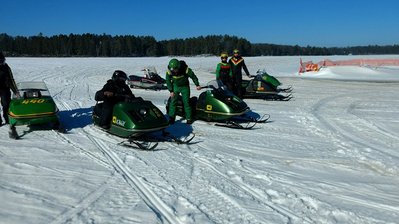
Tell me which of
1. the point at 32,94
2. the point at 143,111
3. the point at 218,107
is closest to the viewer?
the point at 143,111

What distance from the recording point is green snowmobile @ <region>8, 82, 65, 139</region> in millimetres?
7198

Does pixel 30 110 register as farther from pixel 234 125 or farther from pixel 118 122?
pixel 234 125

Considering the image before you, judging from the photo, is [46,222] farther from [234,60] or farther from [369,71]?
[369,71]

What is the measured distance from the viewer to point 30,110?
23.9ft

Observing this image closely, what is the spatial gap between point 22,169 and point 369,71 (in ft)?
80.2

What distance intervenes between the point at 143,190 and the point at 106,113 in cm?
281

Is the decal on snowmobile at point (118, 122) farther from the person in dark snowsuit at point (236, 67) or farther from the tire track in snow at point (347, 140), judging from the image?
the person in dark snowsuit at point (236, 67)

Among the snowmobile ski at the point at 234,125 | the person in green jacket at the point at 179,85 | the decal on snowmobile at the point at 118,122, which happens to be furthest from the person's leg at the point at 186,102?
the decal on snowmobile at the point at 118,122

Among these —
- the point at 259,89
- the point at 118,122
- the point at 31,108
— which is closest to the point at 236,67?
the point at 259,89

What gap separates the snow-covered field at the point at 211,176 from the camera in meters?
4.06

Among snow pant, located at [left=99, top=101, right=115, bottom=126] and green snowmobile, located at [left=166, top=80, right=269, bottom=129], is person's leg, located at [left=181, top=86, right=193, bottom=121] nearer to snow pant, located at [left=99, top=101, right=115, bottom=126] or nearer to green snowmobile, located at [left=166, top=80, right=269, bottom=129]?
green snowmobile, located at [left=166, top=80, right=269, bottom=129]

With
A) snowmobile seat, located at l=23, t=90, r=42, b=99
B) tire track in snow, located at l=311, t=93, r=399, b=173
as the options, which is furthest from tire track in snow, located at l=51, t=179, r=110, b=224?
tire track in snow, located at l=311, t=93, r=399, b=173

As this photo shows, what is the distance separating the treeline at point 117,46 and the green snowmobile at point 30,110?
263ft

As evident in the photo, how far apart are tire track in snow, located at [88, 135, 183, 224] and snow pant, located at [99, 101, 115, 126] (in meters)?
0.66
